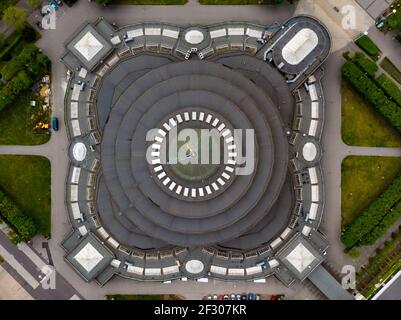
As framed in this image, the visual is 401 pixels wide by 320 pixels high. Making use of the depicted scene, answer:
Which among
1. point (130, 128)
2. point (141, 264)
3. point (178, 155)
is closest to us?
point (178, 155)

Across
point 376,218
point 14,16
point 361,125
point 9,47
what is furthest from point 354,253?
point 14,16

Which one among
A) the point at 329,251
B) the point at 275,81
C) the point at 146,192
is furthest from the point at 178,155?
the point at 329,251

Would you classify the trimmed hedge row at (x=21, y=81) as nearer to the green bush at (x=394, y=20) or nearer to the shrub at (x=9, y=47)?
the shrub at (x=9, y=47)

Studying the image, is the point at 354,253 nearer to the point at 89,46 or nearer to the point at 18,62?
the point at 89,46

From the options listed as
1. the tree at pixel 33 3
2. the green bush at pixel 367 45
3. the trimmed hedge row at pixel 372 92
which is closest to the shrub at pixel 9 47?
the tree at pixel 33 3
